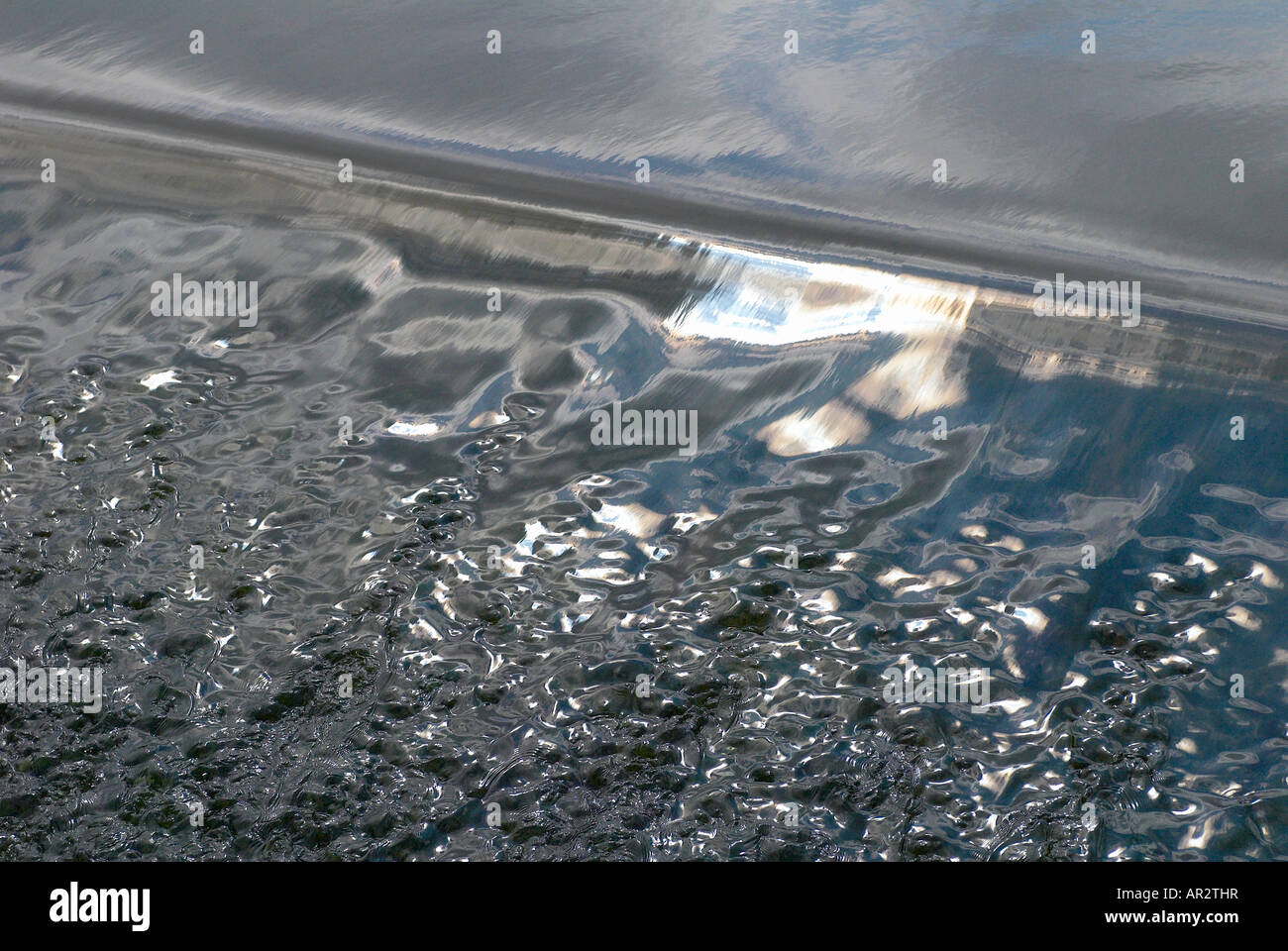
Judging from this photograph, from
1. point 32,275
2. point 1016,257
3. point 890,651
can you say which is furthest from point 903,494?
point 32,275

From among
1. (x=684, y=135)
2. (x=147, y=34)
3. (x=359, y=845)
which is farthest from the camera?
(x=147, y=34)

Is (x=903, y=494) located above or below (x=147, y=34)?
below

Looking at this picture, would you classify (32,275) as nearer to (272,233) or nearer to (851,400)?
(272,233)

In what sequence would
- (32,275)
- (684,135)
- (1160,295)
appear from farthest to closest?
(684,135)
(32,275)
(1160,295)

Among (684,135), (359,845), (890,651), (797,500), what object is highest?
(684,135)

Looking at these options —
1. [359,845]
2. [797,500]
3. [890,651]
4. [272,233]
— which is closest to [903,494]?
[797,500]

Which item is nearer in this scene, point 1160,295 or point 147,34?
point 1160,295
